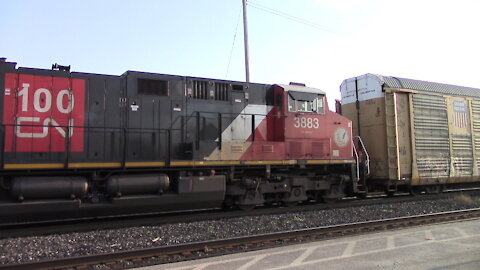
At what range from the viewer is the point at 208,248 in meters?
6.10

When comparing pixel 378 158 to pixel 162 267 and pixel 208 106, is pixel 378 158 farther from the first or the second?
pixel 162 267

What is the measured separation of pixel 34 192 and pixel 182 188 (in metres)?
3.00

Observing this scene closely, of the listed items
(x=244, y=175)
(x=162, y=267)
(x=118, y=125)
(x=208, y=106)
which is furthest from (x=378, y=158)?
(x=162, y=267)

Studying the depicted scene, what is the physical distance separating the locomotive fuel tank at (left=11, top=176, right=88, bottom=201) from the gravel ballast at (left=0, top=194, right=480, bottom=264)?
91cm

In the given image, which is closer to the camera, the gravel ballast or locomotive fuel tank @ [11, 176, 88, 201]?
the gravel ballast

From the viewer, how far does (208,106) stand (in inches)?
384

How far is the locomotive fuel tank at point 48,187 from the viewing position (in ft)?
23.6

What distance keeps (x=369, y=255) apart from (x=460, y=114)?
1069cm

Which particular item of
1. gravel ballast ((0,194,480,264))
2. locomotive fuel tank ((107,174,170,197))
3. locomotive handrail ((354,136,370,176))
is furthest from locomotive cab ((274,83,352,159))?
locomotive fuel tank ((107,174,170,197))

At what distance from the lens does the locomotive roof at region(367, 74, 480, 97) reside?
12.6 m

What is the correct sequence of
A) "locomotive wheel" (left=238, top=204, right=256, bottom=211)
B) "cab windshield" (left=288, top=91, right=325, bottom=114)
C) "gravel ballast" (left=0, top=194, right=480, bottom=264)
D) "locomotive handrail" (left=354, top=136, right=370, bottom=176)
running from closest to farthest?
"gravel ballast" (left=0, top=194, right=480, bottom=264) < "locomotive wheel" (left=238, top=204, right=256, bottom=211) < "cab windshield" (left=288, top=91, right=325, bottom=114) < "locomotive handrail" (left=354, top=136, right=370, bottom=176)

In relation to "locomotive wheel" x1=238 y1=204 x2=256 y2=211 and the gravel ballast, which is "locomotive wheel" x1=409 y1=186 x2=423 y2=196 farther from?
"locomotive wheel" x1=238 y1=204 x2=256 y2=211

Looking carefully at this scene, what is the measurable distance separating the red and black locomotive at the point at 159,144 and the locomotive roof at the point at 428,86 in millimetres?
2575

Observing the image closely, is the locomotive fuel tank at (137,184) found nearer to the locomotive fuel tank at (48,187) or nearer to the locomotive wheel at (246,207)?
the locomotive fuel tank at (48,187)
